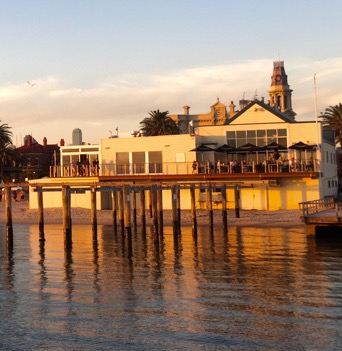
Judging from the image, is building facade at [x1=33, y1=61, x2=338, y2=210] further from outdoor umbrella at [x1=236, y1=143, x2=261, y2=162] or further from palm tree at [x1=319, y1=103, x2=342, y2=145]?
palm tree at [x1=319, y1=103, x2=342, y2=145]

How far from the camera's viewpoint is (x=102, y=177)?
69.0 metres

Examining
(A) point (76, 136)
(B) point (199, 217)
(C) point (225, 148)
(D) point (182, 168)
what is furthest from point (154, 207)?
(A) point (76, 136)

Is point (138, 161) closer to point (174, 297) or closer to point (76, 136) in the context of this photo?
point (76, 136)

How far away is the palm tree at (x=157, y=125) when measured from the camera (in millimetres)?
109312

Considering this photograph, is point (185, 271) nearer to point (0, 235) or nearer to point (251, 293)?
point (251, 293)

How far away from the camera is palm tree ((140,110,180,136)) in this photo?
109m

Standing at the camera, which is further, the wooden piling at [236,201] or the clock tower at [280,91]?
the clock tower at [280,91]

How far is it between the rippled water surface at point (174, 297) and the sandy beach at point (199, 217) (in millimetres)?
14312

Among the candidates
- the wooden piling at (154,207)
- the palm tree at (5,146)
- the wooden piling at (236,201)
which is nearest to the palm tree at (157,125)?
the palm tree at (5,146)

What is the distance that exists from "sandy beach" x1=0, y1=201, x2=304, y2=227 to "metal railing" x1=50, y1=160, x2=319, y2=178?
12.0 ft

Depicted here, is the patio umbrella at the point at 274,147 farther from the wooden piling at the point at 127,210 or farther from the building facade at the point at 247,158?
the wooden piling at the point at 127,210

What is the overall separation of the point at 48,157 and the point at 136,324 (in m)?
117

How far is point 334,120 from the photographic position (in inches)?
3802

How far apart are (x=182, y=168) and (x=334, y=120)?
115 feet
